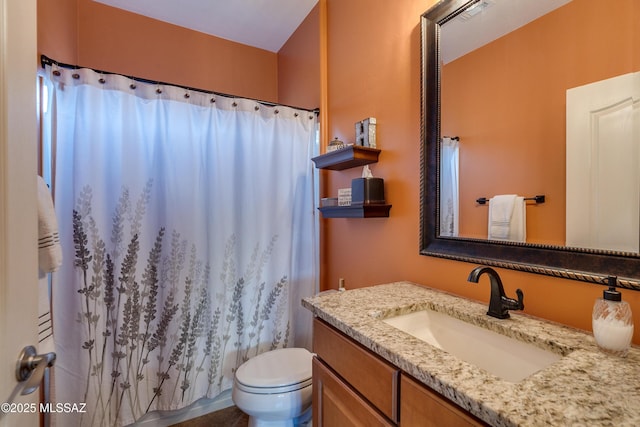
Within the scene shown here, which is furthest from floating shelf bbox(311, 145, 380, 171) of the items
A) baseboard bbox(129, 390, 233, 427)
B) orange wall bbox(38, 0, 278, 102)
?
baseboard bbox(129, 390, 233, 427)

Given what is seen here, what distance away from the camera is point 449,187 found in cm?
112

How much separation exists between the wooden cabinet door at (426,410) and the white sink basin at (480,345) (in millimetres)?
308

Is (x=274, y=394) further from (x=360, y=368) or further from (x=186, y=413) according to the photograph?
(x=186, y=413)

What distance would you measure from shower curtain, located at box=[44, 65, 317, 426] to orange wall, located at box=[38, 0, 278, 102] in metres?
0.59

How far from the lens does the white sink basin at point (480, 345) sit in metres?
0.73

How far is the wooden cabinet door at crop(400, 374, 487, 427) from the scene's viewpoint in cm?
53

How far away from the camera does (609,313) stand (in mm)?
612

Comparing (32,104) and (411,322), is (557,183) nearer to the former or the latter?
(411,322)

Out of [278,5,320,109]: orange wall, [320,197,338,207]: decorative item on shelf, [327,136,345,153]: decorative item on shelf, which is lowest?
[320,197,338,207]: decorative item on shelf

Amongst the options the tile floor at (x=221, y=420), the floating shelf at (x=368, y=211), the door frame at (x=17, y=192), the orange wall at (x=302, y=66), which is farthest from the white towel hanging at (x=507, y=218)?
the tile floor at (x=221, y=420)

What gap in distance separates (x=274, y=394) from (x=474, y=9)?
178cm

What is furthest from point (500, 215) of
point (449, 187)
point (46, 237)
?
point (46, 237)

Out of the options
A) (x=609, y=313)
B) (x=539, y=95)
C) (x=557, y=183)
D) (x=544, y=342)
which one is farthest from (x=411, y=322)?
(x=539, y=95)

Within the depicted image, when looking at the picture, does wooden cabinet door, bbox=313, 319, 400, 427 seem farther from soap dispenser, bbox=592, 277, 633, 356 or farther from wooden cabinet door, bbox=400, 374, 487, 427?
soap dispenser, bbox=592, 277, 633, 356
